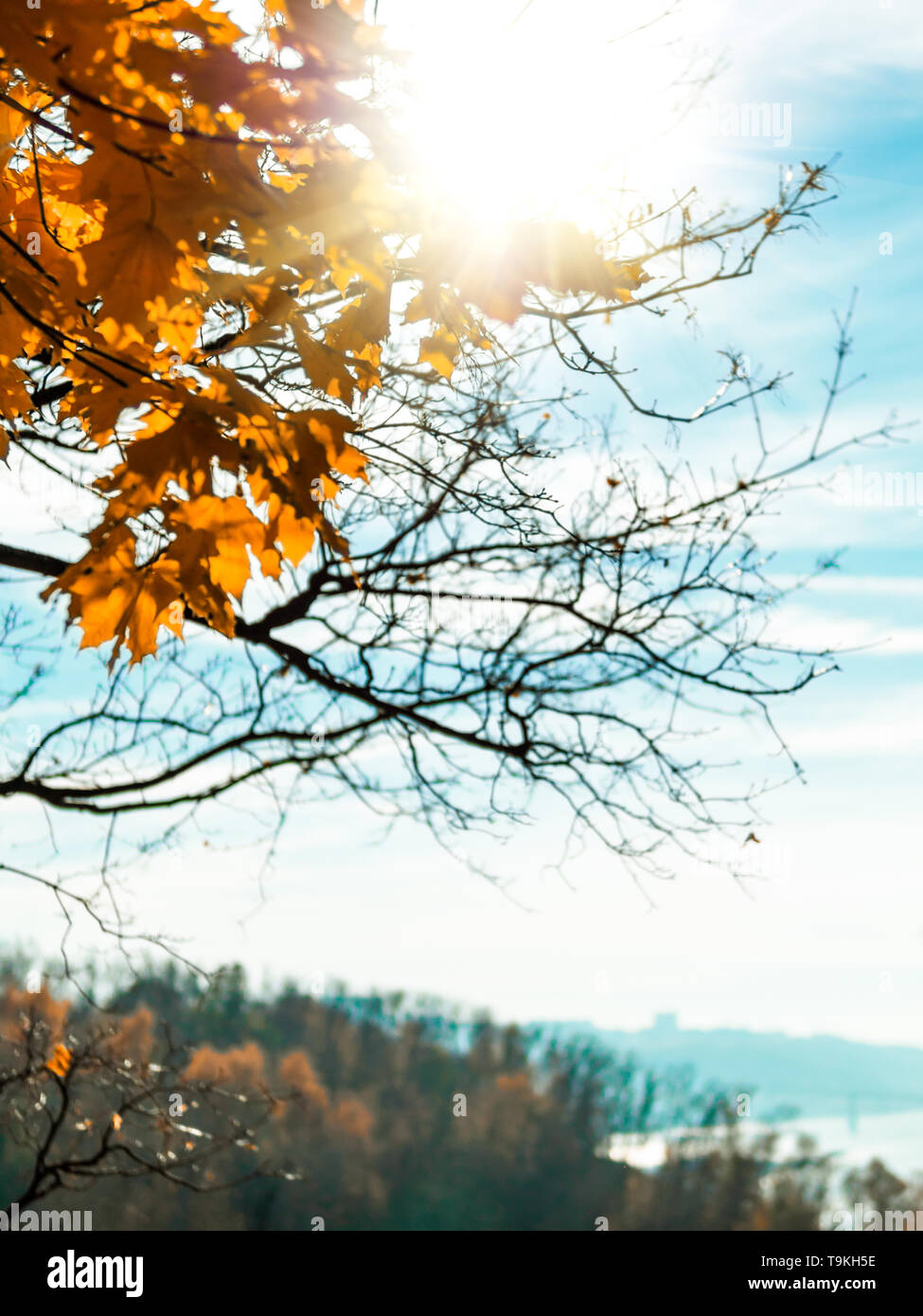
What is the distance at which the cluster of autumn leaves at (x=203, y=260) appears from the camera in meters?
2.37

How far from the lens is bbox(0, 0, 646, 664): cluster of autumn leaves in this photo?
2.37m

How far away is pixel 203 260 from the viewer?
253 centimetres

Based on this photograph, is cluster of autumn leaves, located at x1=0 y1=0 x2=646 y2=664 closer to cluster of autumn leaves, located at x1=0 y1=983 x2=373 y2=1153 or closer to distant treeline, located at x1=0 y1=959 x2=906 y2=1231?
cluster of autumn leaves, located at x1=0 y1=983 x2=373 y2=1153

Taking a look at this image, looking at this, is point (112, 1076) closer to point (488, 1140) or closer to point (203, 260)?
point (203, 260)

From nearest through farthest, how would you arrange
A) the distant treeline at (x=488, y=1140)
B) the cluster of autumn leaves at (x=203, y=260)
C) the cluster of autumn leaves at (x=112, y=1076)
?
the cluster of autumn leaves at (x=203, y=260)
the cluster of autumn leaves at (x=112, y=1076)
the distant treeline at (x=488, y=1140)

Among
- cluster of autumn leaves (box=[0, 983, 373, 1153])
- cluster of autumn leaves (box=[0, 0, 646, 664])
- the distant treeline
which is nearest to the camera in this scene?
cluster of autumn leaves (box=[0, 0, 646, 664])

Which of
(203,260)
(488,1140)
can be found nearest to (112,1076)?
(203,260)

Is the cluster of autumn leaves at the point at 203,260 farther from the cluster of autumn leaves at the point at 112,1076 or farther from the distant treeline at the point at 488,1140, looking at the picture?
the distant treeline at the point at 488,1140

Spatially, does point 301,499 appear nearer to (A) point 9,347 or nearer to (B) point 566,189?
(A) point 9,347

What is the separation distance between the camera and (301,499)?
103 inches

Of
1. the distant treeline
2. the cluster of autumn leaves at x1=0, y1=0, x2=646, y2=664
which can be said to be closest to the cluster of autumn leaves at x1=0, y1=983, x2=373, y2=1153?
the cluster of autumn leaves at x1=0, y1=0, x2=646, y2=664

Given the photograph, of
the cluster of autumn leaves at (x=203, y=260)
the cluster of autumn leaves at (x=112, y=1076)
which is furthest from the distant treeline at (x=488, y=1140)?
the cluster of autumn leaves at (x=203, y=260)
